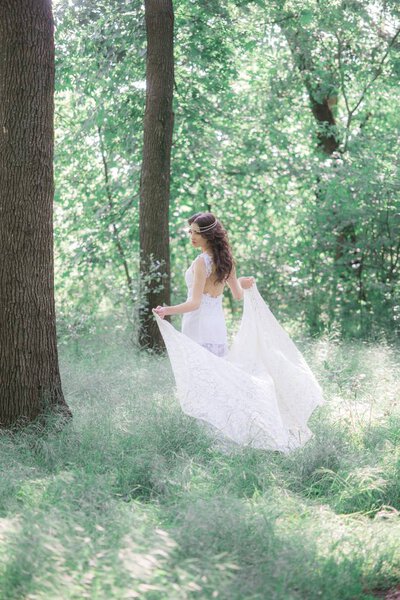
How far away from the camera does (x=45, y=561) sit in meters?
3.68

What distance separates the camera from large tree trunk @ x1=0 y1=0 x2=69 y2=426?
20.5ft

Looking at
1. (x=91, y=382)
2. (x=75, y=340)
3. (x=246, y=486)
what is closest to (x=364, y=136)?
(x=75, y=340)

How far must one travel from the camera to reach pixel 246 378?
6.52m

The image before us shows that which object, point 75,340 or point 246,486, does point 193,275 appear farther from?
point 75,340

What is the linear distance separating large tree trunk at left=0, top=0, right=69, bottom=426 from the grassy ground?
19.2 inches

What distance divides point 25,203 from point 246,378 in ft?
7.56

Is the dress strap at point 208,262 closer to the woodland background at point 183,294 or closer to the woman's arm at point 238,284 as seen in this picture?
the woman's arm at point 238,284

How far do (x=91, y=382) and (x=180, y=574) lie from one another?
192 inches

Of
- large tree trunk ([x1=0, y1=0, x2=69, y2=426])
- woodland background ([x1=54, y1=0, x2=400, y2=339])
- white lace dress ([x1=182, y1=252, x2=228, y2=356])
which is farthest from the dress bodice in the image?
woodland background ([x1=54, y1=0, x2=400, y2=339])

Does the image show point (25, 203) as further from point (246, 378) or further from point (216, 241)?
point (246, 378)

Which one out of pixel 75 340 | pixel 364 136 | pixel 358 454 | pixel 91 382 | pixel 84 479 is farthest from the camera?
pixel 364 136

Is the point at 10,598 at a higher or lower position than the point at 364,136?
lower

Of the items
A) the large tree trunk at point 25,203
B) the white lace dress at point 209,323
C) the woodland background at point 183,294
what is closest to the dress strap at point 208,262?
the white lace dress at point 209,323

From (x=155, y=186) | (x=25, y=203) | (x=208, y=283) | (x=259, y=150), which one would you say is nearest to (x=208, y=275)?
(x=208, y=283)
